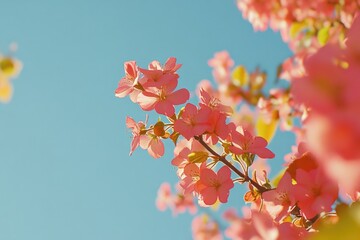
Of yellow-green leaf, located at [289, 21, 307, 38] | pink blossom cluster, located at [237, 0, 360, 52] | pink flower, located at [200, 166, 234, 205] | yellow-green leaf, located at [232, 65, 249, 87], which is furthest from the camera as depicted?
yellow-green leaf, located at [232, 65, 249, 87]

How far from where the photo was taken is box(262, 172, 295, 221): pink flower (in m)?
0.76

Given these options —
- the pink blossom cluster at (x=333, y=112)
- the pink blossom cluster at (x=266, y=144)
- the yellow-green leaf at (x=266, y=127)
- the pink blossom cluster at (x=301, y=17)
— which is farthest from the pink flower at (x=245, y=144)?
the pink blossom cluster at (x=301, y=17)

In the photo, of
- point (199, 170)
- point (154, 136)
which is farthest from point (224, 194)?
point (154, 136)

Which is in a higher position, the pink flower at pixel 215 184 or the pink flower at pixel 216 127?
the pink flower at pixel 216 127

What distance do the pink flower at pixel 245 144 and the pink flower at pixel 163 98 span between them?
110 millimetres

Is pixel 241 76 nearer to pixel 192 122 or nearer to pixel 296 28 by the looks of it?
pixel 296 28

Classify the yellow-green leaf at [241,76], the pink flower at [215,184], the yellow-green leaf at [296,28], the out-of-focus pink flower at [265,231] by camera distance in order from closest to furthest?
the out-of-focus pink flower at [265,231]
the pink flower at [215,184]
the yellow-green leaf at [296,28]
the yellow-green leaf at [241,76]

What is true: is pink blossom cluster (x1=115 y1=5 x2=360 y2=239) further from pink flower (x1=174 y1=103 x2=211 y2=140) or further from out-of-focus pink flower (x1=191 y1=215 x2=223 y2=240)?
out-of-focus pink flower (x1=191 y1=215 x2=223 y2=240)

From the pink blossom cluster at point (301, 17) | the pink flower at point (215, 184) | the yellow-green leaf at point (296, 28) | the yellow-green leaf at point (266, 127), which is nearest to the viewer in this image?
the pink flower at point (215, 184)

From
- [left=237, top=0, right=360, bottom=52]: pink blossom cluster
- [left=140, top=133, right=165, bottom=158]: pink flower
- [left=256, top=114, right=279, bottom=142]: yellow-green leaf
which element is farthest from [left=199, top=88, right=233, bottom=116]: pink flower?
[left=237, top=0, right=360, bottom=52]: pink blossom cluster

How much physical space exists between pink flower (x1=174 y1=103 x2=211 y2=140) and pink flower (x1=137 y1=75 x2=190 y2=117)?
0.03m

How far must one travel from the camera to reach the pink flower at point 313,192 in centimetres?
68

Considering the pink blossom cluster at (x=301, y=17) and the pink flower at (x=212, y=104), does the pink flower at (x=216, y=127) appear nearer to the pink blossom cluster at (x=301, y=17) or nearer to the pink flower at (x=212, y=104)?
the pink flower at (x=212, y=104)

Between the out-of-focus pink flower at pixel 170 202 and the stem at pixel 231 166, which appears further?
the out-of-focus pink flower at pixel 170 202
